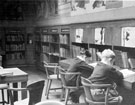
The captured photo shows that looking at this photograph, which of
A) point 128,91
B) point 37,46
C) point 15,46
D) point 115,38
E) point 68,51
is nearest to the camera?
point 128,91

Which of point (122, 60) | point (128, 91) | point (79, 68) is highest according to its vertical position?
point (122, 60)

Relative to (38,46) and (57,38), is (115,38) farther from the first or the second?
(38,46)

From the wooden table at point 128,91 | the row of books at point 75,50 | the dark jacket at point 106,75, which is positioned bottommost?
the wooden table at point 128,91

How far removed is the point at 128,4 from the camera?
409cm

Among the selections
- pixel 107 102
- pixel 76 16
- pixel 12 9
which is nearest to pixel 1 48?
pixel 12 9

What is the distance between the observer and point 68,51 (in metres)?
6.47

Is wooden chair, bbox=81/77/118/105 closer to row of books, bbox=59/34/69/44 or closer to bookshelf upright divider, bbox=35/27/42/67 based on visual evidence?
row of books, bbox=59/34/69/44

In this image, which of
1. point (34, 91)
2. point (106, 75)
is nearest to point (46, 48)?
point (106, 75)

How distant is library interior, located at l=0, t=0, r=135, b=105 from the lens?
313 cm

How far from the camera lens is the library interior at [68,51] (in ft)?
10.3

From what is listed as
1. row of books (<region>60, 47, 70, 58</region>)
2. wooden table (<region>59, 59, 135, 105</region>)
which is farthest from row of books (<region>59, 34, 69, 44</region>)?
wooden table (<region>59, 59, 135, 105</region>)

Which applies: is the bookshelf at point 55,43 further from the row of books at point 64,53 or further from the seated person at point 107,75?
the seated person at point 107,75

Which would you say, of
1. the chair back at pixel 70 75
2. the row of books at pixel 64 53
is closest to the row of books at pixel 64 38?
the row of books at pixel 64 53

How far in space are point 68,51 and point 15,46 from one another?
139 inches
